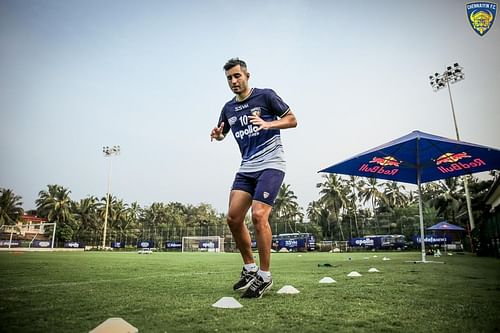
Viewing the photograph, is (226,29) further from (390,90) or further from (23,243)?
(23,243)

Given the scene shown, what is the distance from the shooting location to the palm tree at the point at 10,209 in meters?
48.7

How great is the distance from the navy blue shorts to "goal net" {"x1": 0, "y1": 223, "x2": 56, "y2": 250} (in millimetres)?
28779

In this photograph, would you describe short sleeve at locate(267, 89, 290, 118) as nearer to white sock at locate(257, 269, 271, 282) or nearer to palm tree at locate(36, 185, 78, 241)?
white sock at locate(257, 269, 271, 282)

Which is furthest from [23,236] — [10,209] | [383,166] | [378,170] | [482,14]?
[482,14]

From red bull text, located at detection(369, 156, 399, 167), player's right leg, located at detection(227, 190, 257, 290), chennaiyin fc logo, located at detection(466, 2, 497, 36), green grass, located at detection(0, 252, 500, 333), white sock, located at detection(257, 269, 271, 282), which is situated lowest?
green grass, located at detection(0, 252, 500, 333)

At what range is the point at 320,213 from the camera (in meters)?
51.6

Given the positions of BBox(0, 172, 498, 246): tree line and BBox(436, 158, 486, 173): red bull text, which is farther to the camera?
BBox(0, 172, 498, 246): tree line

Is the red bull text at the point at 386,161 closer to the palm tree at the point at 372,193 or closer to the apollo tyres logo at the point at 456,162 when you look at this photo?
the apollo tyres logo at the point at 456,162

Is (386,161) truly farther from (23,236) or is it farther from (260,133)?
(23,236)

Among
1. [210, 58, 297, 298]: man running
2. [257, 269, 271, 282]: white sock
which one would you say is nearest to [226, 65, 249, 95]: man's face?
[210, 58, 297, 298]: man running

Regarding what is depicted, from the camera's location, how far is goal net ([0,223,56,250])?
2845cm

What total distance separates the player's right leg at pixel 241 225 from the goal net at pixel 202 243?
37264 mm

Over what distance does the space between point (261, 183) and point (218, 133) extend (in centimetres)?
86

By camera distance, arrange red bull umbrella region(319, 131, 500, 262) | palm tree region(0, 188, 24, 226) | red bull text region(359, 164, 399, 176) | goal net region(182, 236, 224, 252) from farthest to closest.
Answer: palm tree region(0, 188, 24, 226) → goal net region(182, 236, 224, 252) → red bull text region(359, 164, 399, 176) → red bull umbrella region(319, 131, 500, 262)
